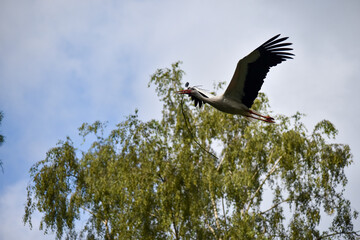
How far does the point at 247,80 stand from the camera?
25.7 feet

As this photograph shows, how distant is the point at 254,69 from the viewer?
25.5ft

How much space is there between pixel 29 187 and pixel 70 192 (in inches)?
41.4

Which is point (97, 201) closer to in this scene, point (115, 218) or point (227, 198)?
point (115, 218)

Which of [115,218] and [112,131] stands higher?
[112,131]

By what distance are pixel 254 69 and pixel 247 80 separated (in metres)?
0.20

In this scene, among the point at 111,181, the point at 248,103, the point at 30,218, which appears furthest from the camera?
the point at 30,218

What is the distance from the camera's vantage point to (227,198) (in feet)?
36.9

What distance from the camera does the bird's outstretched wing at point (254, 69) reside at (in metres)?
7.64

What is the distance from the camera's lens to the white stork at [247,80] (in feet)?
25.1

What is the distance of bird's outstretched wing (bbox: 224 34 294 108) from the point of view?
7645 millimetres

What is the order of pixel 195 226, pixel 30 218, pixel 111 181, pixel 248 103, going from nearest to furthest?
pixel 248 103
pixel 195 226
pixel 111 181
pixel 30 218

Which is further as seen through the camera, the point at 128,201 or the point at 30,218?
the point at 30,218

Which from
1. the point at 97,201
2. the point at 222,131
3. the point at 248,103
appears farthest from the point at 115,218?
the point at 248,103

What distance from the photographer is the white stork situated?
765cm
